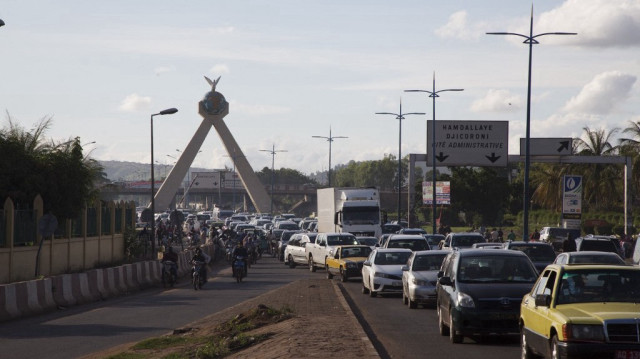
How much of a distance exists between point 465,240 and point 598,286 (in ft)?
92.4

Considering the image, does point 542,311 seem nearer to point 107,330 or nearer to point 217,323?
point 217,323

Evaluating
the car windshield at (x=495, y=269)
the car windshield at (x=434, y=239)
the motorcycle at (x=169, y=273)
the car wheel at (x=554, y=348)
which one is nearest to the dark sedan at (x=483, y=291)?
the car windshield at (x=495, y=269)

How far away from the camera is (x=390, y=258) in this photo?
3016cm

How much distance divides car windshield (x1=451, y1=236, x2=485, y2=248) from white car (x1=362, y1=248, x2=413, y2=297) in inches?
396

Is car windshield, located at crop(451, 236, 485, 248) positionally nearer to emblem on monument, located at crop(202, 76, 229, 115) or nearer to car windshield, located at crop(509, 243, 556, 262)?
car windshield, located at crop(509, 243, 556, 262)

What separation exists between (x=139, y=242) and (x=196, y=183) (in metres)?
136

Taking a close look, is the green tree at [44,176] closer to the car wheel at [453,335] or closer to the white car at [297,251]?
the white car at [297,251]

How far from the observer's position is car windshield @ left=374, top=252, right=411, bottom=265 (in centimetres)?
2986

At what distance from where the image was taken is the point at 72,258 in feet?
126

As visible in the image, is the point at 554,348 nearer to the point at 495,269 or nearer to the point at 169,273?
the point at 495,269

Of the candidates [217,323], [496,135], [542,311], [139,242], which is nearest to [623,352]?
[542,311]

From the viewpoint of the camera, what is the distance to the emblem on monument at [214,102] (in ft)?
479

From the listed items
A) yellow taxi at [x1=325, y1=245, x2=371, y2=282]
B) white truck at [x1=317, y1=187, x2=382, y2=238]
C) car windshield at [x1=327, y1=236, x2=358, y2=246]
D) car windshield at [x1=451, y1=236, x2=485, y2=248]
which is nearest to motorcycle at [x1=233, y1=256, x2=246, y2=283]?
yellow taxi at [x1=325, y1=245, x2=371, y2=282]

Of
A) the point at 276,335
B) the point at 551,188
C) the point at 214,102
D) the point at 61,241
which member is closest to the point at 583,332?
the point at 276,335
